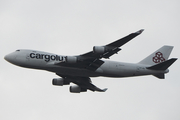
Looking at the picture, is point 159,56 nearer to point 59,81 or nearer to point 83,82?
point 83,82

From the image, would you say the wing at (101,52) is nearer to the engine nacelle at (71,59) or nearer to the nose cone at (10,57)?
the engine nacelle at (71,59)

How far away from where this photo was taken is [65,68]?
41250 millimetres

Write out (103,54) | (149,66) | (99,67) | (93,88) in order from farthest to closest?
(93,88)
(149,66)
(99,67)
(103,54)

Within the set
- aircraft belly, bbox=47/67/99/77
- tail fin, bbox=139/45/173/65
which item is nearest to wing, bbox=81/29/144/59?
aircraft belly, bbox=47/67/99/77

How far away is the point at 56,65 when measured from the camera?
40.9m

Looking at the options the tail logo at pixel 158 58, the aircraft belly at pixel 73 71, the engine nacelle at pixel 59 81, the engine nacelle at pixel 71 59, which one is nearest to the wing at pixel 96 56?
the engine nacelle at pixel 71 59

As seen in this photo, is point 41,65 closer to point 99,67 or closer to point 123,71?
point 99,67

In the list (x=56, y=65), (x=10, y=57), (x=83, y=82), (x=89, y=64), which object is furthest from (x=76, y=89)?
(x=10, y=57)

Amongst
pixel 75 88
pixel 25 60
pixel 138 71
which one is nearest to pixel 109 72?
pixel 138 71

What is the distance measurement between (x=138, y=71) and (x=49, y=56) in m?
13.2

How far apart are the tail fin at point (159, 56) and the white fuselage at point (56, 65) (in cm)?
370

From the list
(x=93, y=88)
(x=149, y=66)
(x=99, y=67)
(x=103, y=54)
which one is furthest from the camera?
(x=93, y=88)

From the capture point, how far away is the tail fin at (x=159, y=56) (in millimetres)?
48263

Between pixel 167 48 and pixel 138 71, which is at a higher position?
pixel 167 48
